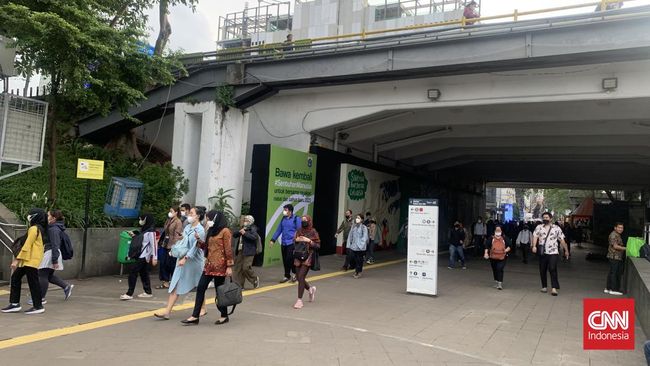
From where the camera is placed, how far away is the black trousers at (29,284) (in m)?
6.91

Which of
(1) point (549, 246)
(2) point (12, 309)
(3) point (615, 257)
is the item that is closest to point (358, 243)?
(1) point (549, 246)

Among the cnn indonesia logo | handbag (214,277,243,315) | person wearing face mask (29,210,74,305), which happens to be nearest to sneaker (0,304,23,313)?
person wearing face mask (29,210,74,305)

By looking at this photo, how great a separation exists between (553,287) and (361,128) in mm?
8066

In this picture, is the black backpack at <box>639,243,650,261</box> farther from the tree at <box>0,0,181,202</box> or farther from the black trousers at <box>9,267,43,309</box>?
the black trousers at <box>9,267,43,309</box>

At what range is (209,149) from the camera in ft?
43.7

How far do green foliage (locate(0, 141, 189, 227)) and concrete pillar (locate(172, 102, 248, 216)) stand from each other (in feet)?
1.48

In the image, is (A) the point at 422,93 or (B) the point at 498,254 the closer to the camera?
(B) the point at 498,254

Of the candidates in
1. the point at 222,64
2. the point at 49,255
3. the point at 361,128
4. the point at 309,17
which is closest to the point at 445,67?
the point at 361,128

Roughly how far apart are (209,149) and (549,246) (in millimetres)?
8588

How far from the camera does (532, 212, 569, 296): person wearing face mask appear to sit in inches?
421

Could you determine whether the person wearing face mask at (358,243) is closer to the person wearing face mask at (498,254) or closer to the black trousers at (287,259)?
the black trousers at (287,259)

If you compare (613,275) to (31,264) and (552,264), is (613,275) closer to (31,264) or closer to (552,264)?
(552,264)

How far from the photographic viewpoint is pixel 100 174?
32.6ft

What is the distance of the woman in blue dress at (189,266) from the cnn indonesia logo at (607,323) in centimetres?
463
